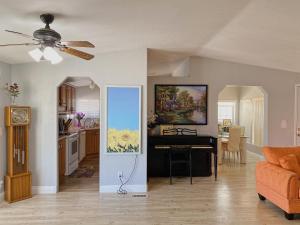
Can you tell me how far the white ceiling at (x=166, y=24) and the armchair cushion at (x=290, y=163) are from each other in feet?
5.89

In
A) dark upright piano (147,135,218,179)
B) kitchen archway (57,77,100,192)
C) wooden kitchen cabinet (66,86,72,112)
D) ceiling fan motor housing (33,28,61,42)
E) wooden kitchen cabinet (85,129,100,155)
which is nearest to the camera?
ceiling fan motor housing (33,28,61,42)

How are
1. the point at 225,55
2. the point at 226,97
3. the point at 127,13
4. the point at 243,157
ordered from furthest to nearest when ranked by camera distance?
the point at 226,97 → the point at 243,157 → the point at 225,55 → the point at 127,13

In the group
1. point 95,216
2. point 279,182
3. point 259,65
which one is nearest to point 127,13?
point 95,216

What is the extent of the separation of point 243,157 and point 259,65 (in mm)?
2559

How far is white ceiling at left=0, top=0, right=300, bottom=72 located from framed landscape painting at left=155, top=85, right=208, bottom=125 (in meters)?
1.48

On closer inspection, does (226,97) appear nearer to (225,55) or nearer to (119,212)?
(225,55)

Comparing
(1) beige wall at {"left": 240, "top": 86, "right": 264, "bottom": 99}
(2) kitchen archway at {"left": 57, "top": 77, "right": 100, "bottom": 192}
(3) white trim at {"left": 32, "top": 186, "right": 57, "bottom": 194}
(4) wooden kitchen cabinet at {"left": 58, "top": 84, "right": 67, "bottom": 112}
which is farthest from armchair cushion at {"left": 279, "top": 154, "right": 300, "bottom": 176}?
(4) wooden kitchen cabinet at {"left": 58, "top": 84, "right": 67, "bottom": 112}

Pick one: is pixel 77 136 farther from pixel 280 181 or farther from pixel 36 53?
pixel 280 181

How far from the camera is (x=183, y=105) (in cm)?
634

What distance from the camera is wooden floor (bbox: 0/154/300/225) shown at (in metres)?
3.43

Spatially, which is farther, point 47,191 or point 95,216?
point 47,191

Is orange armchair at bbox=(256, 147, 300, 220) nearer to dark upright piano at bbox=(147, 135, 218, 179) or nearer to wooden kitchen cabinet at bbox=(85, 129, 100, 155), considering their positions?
dark upright piano at bbox=(147, 135, 218, 179)

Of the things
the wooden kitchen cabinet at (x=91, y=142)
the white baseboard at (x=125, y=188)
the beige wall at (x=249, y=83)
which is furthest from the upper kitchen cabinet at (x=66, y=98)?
the white baseboard at (x=125, y=188)

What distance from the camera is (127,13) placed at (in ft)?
9.20
